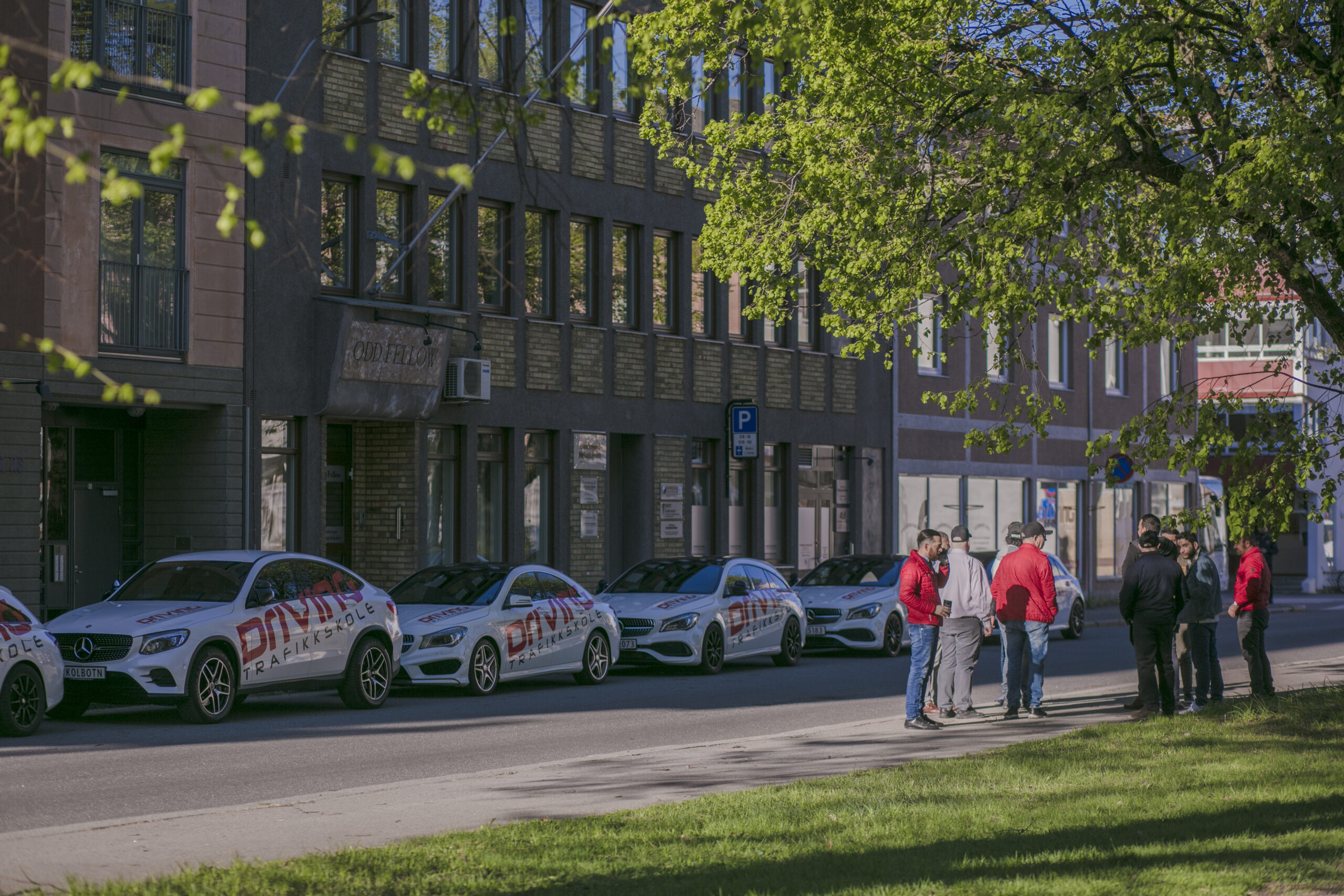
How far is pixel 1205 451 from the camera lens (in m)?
14.5

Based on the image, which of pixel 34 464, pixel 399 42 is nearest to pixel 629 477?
pixel 399 42

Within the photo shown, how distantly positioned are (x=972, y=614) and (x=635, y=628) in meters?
6.61

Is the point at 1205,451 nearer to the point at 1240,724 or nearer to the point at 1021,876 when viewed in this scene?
the point at 1240,724

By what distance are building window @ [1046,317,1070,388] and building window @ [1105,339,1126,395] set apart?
2641 millimetres

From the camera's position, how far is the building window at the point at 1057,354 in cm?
4369

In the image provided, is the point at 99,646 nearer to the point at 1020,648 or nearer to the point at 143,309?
the point at 1020,648

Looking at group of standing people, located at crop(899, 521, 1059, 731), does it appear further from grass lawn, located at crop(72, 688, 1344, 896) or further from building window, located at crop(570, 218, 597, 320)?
building window, located at crop(570, 218, 597, 320)

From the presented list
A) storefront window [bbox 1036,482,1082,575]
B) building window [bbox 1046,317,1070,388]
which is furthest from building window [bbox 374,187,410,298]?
building window [bbox 1046,317,1070,388]

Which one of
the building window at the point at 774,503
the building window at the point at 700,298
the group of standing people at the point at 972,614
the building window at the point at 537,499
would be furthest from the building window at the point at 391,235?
the group of standing people at the point at 972,614

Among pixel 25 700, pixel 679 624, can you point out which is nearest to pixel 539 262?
pixel 679 624

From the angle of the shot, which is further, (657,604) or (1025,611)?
(657,604)

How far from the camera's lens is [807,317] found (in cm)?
3525

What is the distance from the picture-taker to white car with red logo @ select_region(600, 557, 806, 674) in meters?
21.0

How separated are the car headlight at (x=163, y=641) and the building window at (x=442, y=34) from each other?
1401cm
